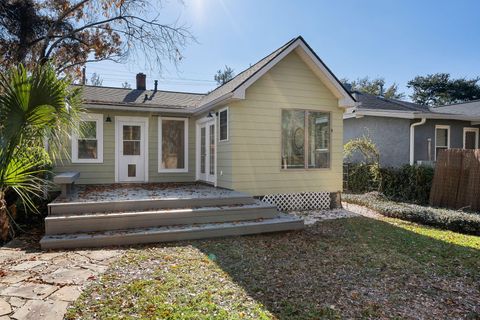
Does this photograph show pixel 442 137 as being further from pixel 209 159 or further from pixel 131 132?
pixel 131 132

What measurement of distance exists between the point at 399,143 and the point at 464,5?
5.56m

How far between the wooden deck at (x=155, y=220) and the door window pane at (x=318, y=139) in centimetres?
268

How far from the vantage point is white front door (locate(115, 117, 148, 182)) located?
33.3 ft

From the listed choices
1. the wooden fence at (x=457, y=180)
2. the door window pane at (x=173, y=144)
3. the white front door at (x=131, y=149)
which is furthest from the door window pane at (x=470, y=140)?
the white front door at (x=131, y=149)

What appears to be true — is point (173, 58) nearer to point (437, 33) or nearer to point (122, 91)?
point (122, 91)

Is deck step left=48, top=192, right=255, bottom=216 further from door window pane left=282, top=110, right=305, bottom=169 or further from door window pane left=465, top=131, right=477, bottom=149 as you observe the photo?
door window pane left=465, top=131, right=477, bottom=149

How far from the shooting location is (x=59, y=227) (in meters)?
5.29

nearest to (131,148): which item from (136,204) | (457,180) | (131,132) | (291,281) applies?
(131,132)

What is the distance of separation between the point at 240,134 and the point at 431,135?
979 cm

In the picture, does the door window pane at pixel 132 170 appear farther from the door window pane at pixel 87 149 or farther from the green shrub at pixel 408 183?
the green shrub at pixel 408 183

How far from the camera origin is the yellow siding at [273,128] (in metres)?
8.06

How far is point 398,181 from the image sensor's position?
10641 millimetres

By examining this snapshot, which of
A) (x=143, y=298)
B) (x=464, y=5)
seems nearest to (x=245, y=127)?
(x=143, y=298)

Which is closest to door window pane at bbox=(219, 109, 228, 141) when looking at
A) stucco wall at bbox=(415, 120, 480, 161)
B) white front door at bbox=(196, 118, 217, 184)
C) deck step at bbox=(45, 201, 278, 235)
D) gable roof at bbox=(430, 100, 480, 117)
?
white front door at bbox=(196, 118, 217, 184)
